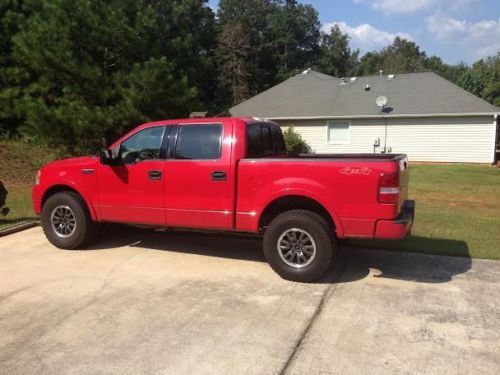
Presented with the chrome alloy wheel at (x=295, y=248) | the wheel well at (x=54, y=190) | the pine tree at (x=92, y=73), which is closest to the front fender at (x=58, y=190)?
the wheel well at (x=54, y=190)

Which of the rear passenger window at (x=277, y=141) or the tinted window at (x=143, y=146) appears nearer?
the tinted window at (x=143, y=146)

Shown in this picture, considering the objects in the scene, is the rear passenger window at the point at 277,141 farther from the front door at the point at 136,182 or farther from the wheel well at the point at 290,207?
the front door at the point at 136,182

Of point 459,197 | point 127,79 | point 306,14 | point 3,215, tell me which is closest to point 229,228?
point 3,215

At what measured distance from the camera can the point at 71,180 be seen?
22.9 ft

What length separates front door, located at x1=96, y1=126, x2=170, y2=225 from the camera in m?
6.43

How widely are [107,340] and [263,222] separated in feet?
8.03

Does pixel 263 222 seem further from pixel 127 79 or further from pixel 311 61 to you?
pixel 311 61

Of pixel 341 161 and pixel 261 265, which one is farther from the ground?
pixel 341 161

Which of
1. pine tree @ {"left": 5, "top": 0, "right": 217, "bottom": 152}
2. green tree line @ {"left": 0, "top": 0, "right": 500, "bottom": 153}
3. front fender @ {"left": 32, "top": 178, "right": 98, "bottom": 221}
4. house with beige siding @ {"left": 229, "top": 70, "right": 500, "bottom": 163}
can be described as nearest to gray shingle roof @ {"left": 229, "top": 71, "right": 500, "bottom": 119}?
house with beige siding @ {"left": 229, "top": 70, "right": 500, "bottom": 163}

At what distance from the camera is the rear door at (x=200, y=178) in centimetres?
599

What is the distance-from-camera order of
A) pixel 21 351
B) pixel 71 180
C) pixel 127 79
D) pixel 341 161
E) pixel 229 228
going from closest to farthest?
pixel 21 351
pixel 341 161
pixel 229 228
pixel 71 180
pixel 127 79

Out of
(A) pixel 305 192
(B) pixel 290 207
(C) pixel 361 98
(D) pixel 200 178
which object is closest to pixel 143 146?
(D) pixel 200 178

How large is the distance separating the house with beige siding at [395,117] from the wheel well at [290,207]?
60.6 ft

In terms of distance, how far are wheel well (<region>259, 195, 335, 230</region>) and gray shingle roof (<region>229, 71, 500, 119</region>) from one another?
1854 centimetres
